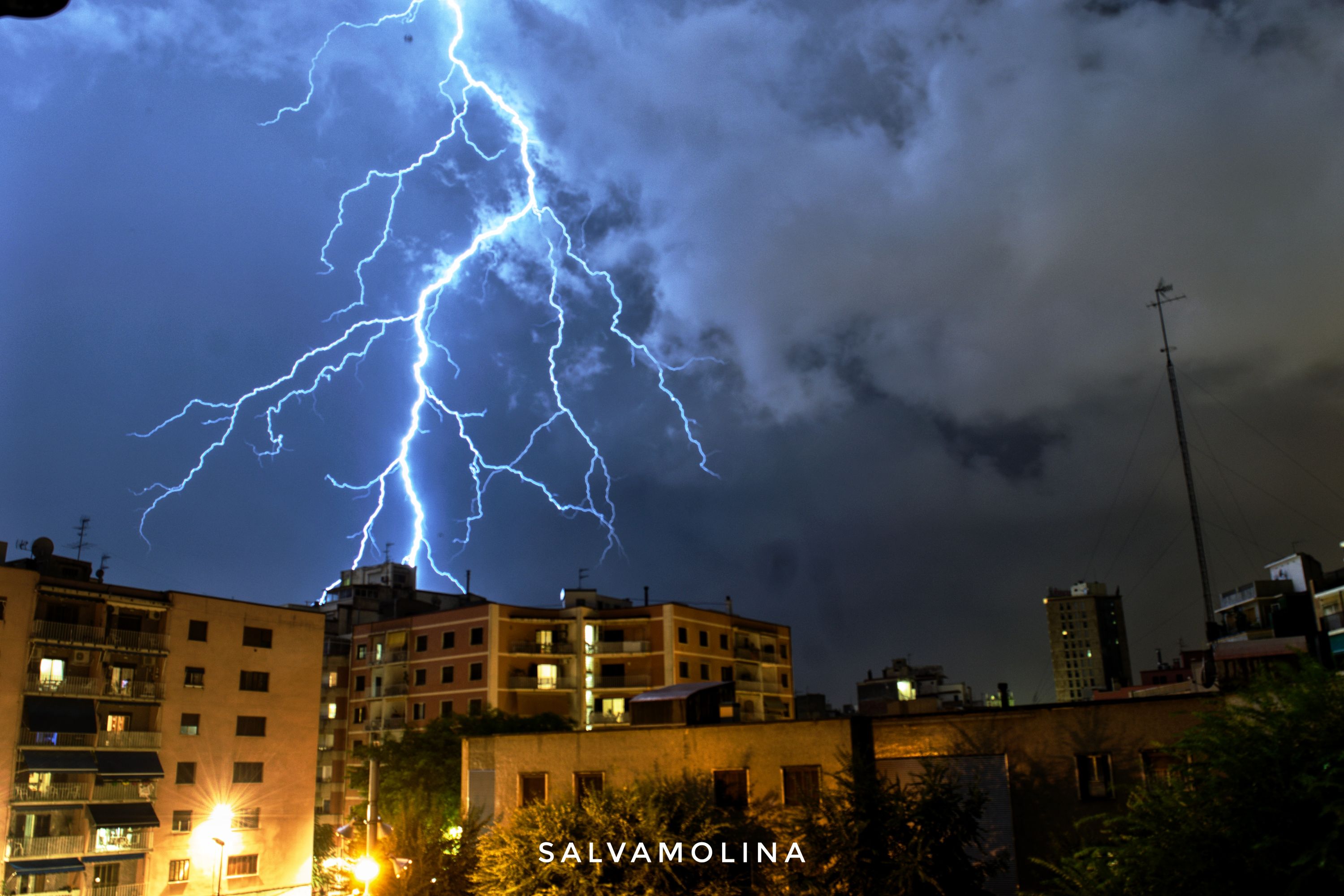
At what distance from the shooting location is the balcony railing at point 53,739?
31797mm

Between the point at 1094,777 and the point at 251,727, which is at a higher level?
the point at 251,727

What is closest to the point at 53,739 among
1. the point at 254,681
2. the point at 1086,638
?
the point at 254,681

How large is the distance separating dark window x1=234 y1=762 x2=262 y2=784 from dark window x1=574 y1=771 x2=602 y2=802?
2261 centimetres

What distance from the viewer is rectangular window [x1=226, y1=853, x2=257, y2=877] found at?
Result: 36.1 metres

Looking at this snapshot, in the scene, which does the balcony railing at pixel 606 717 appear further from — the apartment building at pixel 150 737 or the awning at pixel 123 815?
the awning at pixel 123 815

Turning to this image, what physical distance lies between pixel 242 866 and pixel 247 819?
1651 millimetres

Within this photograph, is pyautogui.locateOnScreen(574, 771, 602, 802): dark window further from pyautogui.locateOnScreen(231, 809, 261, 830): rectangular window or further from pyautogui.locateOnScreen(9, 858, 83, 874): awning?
pyautogui.locateOnScreen(231, 809, 261, 830): rectangular window

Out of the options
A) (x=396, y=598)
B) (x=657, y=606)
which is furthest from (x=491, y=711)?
(x=396, y=598)

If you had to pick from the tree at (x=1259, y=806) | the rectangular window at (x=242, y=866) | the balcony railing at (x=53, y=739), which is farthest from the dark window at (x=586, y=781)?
the rectangular window at (x=242, y=866)

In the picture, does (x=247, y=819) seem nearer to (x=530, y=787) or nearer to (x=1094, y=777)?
(x=530, y=787)

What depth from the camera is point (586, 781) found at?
69.7 ft

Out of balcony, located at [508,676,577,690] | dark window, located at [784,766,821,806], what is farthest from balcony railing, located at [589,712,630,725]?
dark window, located at [784,766,821,806]

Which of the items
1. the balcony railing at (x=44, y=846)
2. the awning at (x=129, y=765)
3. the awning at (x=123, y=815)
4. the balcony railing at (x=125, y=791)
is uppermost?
the awning at (x=129, y=765)

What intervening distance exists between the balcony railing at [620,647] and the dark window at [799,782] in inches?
1334
